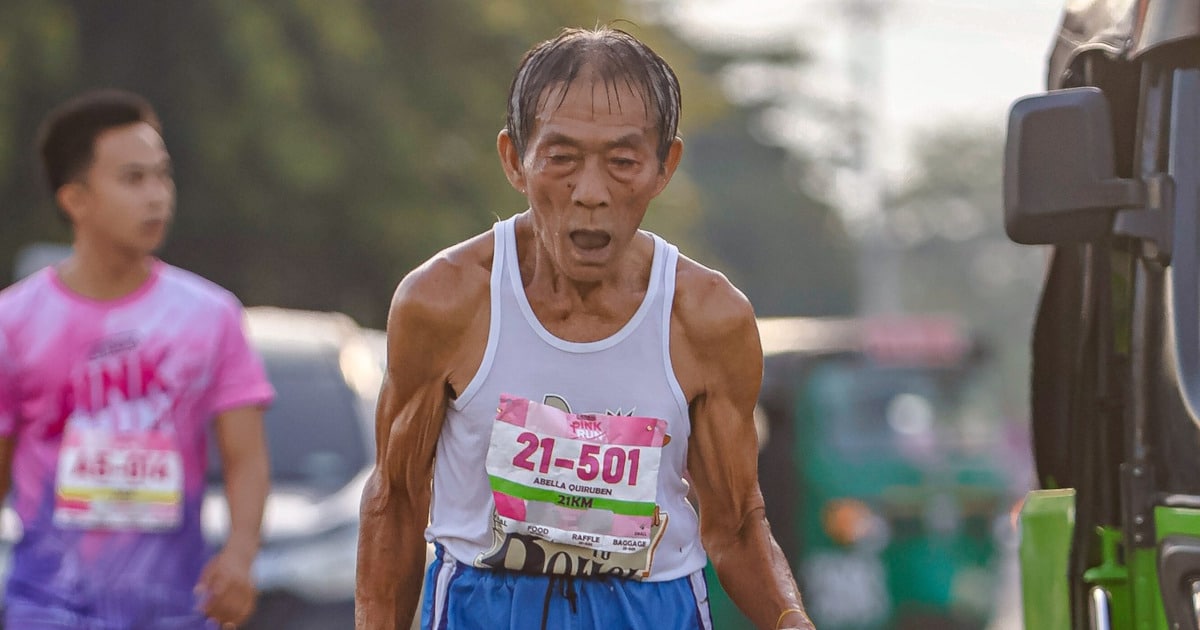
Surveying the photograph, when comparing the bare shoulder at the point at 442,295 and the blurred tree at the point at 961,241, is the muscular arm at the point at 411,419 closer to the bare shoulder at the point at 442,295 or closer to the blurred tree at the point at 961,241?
the bare shoulder at the point at 442,295

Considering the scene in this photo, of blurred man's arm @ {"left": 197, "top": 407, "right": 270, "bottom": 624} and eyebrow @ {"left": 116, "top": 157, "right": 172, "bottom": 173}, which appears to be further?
eyebrow @ {"left": 116, "top": 157, "right": 172, "bottom": 173}

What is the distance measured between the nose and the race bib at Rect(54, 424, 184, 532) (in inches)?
84.6

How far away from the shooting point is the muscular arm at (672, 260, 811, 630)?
3.89m

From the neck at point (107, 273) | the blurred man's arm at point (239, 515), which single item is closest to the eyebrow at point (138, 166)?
the neck at point (107, 273)

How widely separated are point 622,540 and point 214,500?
3813 mm

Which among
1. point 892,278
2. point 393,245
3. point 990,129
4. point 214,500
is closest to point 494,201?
point 393,245

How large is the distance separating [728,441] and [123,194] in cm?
237

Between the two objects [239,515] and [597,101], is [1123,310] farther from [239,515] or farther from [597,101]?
[239,515]

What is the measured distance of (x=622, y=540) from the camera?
385 cm

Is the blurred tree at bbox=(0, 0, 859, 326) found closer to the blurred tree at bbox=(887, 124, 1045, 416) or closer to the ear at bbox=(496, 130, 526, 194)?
the ear at bbox=(496, 130, 526, 194)

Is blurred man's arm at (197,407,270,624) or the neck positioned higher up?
the neck

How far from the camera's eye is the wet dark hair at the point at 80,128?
19.1 feet

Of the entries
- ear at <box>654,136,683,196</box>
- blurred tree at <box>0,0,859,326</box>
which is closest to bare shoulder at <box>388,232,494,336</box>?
ear at <box>654,136,683,196</box>

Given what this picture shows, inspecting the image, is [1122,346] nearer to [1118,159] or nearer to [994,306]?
[1118,159]
